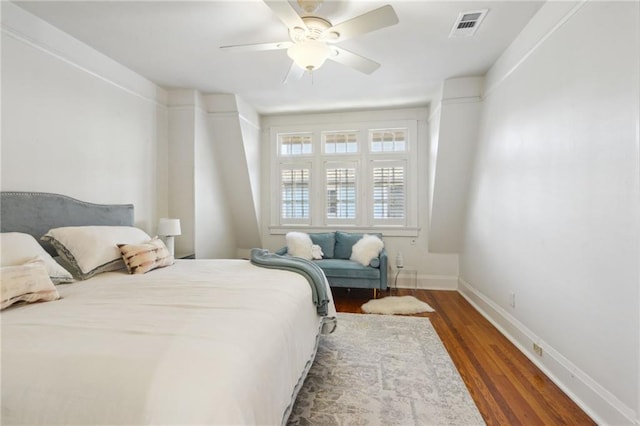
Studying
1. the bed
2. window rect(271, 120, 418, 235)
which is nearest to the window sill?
window rect(271, 120, 418, 235)

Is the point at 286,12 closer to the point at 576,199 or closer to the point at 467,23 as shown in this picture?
the point at 467,23

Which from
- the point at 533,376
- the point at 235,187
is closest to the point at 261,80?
the point at 235,187

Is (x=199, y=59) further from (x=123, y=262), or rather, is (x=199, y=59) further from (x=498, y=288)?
(x=498, y=288)

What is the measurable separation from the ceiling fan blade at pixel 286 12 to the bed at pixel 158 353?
1.70 meters

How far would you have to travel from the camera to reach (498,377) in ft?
7.24

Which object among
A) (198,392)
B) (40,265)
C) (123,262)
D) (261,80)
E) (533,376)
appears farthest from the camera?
(261,80)

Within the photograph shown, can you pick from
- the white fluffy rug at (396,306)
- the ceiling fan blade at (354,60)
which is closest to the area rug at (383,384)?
the white fluffy rug at (396,306)

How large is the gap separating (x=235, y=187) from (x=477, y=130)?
349 centimetres

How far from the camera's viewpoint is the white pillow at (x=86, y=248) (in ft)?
7.34

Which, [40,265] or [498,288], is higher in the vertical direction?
[40,265]

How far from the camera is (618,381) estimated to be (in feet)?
5.31

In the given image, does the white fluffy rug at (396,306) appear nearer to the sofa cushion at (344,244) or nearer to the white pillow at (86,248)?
the sofa cushion at (344,244)

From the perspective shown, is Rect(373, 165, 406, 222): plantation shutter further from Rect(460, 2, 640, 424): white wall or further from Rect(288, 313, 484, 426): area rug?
Rect(288, 313, 484, 426): area rug

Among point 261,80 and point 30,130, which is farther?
point 261,80
